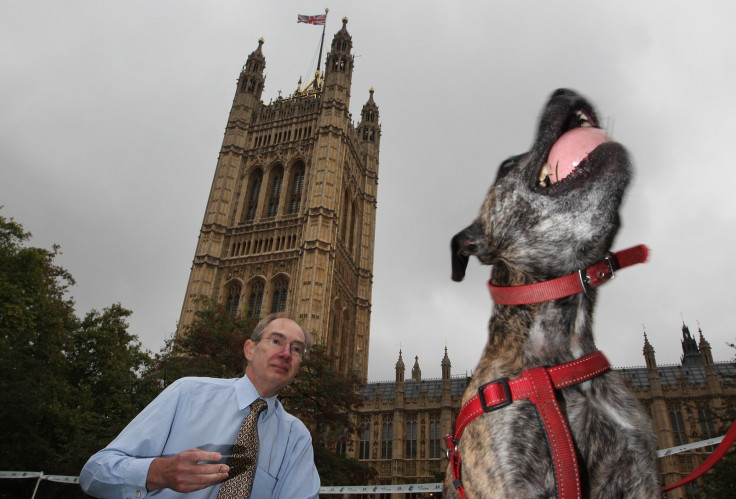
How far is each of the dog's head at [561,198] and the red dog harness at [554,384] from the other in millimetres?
60

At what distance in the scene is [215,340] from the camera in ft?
50.4

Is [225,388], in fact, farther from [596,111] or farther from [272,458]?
[596,111]

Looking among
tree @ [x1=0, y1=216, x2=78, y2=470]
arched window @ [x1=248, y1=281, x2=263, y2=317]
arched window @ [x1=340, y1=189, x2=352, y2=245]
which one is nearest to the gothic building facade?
arched window @ [x1=248, y1=281, x2=263, y2=317]

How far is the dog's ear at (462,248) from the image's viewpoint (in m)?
1.79

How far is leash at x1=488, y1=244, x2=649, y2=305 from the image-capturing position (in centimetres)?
151

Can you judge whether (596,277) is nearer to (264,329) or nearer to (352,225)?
(264,329)

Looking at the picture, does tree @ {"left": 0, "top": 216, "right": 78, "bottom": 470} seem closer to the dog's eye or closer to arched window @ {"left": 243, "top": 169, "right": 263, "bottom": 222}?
the dog's eye

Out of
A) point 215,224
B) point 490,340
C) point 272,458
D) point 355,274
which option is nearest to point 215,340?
point 272,458

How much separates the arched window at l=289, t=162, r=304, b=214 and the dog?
125ft

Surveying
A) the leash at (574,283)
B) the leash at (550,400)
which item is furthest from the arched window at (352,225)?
the leash at (550,400)

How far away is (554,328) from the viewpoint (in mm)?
1537

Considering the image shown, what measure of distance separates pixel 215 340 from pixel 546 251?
15011 mm

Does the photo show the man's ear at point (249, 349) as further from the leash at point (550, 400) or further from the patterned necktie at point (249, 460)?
the leash at point (550, 400)

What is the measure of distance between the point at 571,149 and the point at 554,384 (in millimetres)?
712
